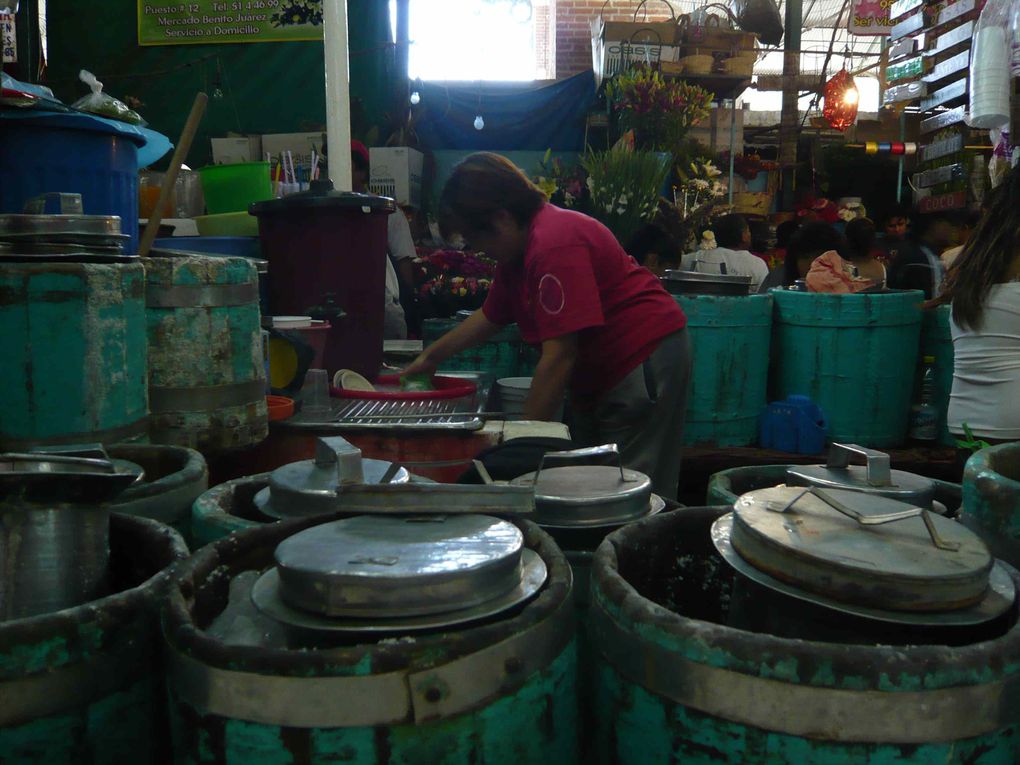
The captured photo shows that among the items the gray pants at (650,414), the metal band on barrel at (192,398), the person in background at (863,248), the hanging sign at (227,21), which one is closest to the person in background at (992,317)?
the gray pants at (650,414)

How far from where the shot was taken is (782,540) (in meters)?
1.06

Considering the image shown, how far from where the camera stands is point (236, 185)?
4426 mm

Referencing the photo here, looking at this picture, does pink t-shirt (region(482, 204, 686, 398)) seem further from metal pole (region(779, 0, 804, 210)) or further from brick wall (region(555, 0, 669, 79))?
brick wall (region(555, 0, 669, 79))

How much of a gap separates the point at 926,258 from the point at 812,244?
1.17 m

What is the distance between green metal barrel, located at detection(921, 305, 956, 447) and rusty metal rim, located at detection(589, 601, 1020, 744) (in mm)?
5068

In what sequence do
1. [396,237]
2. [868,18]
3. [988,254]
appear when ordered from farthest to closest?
[868,18], [396,237], [988,254]

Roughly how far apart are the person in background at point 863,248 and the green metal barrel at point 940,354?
137cm

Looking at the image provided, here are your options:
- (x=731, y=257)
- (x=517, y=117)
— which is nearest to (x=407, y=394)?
(x=731, y=257)

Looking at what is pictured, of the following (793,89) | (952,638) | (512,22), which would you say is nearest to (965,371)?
(952,638)

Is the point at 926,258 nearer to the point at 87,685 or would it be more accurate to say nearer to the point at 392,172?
the point at 392,172

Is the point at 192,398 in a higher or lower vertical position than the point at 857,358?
higher

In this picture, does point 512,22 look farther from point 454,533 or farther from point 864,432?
point 454,533

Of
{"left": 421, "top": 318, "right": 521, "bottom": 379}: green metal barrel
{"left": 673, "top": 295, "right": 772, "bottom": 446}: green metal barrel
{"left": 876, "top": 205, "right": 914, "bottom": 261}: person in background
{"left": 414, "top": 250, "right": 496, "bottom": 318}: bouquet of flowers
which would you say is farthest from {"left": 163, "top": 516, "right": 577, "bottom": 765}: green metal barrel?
{"left": 876, "top": 205, "right": 914, "bottom": 261}: person in background

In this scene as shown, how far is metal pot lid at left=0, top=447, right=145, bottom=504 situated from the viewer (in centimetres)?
111
